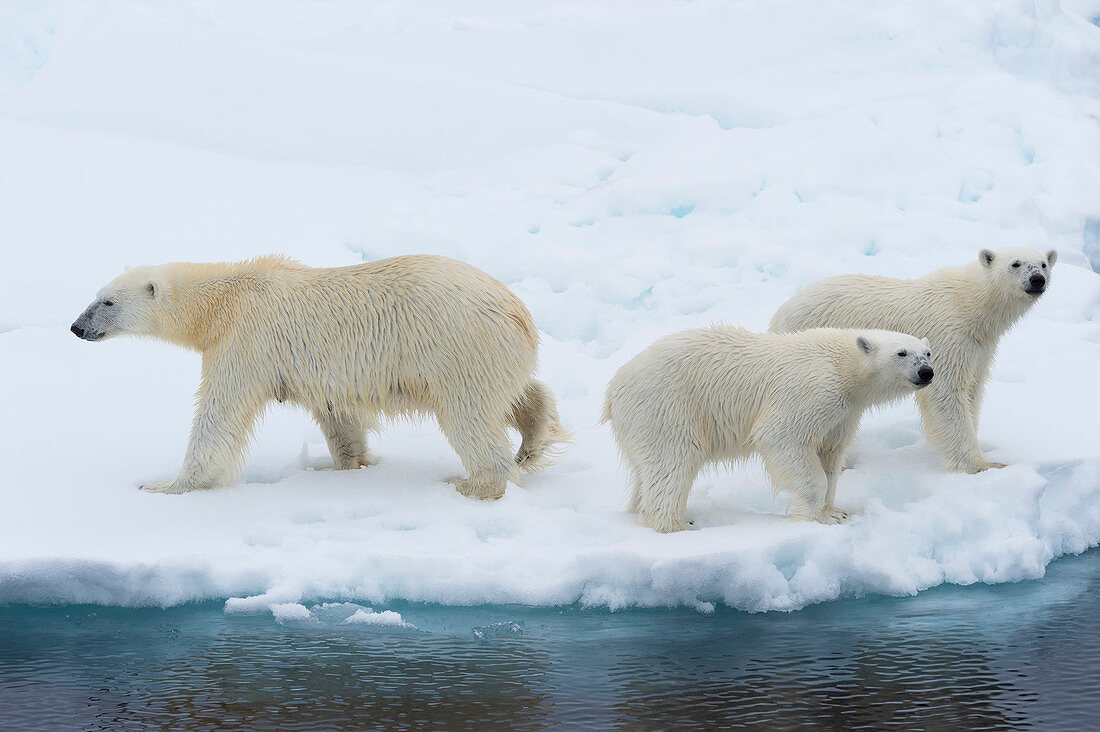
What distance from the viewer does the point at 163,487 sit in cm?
739

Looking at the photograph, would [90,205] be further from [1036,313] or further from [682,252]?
[1036,313]

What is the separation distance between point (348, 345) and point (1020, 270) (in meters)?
4.50

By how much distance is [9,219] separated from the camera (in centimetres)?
1195

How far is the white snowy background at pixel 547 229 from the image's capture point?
6.17m

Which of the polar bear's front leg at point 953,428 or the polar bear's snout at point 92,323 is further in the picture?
the polar bear's snout at point 92,323

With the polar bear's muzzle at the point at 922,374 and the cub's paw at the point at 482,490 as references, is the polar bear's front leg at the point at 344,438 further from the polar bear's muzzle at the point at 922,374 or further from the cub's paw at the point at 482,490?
the polar bear's muzzle at the point at 922,374

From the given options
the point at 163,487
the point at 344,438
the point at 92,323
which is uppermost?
the point at 92,323

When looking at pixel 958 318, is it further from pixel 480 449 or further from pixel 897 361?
pixel 480 449

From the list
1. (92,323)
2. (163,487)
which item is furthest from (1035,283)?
(92,323)

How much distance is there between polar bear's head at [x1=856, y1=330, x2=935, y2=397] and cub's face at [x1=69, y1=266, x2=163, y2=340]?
477cm

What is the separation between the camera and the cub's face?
766cm

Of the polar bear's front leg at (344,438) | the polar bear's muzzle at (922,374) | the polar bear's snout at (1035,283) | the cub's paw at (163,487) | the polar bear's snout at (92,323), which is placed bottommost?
the cub's paw at (163,487)

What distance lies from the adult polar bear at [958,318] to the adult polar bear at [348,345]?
2.38m

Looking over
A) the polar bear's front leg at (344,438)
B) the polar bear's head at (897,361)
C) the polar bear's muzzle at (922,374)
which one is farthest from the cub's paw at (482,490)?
the polar bear's muzzle at (922,374)
